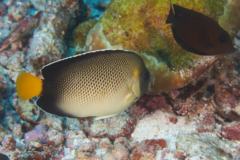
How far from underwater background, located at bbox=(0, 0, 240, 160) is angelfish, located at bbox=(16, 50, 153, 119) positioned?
1.26 meters

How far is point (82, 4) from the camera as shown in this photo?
479cm

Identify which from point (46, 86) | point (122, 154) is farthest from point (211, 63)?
point (46, 86)

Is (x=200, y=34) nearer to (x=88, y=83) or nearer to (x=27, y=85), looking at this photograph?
(x=88, y=83)

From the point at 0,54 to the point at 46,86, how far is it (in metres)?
3.13

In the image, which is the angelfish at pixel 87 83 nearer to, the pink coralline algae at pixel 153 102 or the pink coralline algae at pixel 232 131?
the pink coralline algae at pixel 153 102

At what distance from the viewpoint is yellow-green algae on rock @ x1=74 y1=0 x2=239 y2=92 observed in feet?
9.21

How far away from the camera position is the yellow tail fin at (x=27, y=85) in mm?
1541

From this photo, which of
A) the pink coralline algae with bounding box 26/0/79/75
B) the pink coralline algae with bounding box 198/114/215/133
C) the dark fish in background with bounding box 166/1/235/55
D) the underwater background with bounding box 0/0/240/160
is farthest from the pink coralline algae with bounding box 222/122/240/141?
the pink coralline algae with bounding box 26/0/79/75

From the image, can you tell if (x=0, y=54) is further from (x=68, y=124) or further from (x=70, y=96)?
(x=70, y=96)

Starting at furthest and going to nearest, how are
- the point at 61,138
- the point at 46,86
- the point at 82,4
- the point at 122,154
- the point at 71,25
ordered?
the point at 82,4 < the point at 71,25 < the point at 61,138 < the point at 122,154 < the point at 46,86

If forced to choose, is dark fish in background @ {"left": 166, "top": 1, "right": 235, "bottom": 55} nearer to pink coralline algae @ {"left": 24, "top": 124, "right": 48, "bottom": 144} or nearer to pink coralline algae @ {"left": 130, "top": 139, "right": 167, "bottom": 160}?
pink coralline algae @ {"left": 130, "top": 139, "right": 167, "bottom": 160}

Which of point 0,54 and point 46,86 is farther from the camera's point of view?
point 0,54

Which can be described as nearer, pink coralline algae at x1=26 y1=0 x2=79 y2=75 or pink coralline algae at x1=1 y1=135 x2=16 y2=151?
pink coralline algae at x1=1 y1=135 x2=16 y2=151

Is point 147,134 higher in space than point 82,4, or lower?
lower
